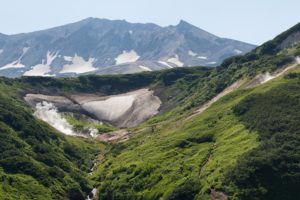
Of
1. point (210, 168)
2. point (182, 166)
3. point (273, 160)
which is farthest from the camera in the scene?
point (182, 166)

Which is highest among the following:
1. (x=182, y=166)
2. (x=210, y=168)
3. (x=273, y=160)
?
(x=273, y=160)

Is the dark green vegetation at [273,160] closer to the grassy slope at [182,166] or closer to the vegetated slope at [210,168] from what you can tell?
the vegetated slope at [210,168]

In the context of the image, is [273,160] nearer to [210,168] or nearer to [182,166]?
[210,168]

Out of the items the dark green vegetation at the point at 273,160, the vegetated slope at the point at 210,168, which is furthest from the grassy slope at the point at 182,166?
the dark green vegetation at the point at 273,160

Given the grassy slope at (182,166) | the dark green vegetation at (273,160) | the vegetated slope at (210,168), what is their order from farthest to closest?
the grassy slope at (182,166) → the vegetated slope at (210,168) → the dark green vegetation at (273,160)

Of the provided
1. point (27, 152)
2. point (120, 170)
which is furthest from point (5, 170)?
point (120, 170)

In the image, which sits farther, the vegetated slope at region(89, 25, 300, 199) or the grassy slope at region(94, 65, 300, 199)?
the grassy slope at region(94, 65, 300, 199)

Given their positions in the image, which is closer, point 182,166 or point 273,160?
point 273,160

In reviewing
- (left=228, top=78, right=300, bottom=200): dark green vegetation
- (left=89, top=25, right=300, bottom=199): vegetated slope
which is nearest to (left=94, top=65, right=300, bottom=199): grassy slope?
(left=89, top=25, right=300, bottom=199): vegetated slope

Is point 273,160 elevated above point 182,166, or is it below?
above

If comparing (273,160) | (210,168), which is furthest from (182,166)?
(273,160)

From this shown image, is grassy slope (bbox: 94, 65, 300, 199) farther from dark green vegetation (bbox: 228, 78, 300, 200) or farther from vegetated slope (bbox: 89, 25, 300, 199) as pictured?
dark green vegetation (bbox: 228, 78, 300, 200)

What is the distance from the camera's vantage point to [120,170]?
188 metres

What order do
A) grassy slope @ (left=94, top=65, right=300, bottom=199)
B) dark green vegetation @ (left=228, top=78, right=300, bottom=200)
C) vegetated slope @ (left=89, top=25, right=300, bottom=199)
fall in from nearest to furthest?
1. dark green vegetation @ (left=228, top=78, right=300, bottom=200)
2. vegetated slope @ (left=89, top=25, right=300, bottom=199)
3. grassy slope @ (left=94, top=65, right=300, bottom=199)
